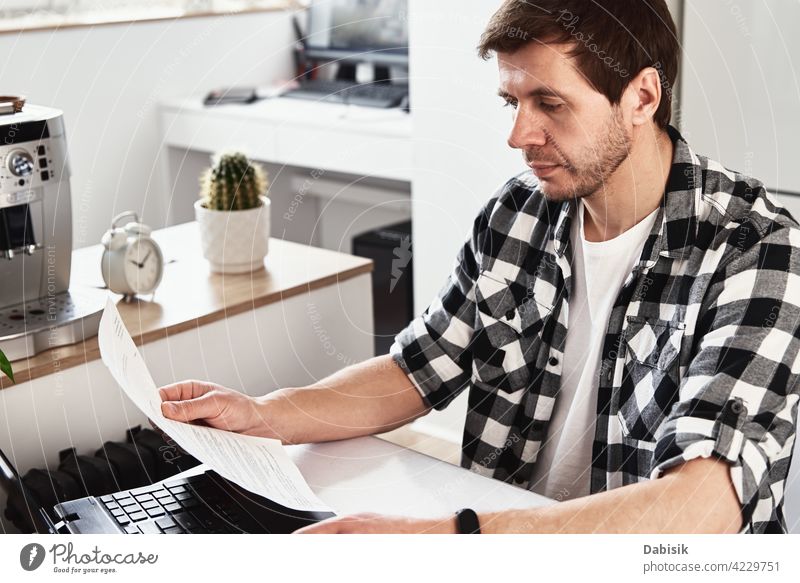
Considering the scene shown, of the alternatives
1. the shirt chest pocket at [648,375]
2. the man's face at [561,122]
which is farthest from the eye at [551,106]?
the shirt chest pocket at [648,375]

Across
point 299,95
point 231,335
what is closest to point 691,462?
point 231,335

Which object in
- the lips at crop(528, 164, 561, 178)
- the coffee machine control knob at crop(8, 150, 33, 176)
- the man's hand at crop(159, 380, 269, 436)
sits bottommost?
the man's hand at crop(159, 380, 269, 436)

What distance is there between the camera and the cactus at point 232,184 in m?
1.64

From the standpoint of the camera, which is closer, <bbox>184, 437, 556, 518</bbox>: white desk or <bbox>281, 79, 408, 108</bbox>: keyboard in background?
<bbox>184, 437, 556, 518</bbox>: white desk

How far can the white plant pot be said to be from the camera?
1642 mm

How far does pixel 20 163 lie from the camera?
4.33 ft

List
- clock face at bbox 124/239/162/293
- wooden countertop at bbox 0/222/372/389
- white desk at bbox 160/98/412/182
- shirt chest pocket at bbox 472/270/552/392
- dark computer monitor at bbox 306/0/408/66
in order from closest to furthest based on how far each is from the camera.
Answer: shirt chest pocket at bbox 472/270/552/392 → wooden countertop at bbox 0/222/372/389 → clock face at bbox 124/239/162/293 → white desk at bbox 160/98/412/182 → dark computer monitor at bbox 306/0/408/66

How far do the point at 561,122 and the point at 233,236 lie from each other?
2.41ft

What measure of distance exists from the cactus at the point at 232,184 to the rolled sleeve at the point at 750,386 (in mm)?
886

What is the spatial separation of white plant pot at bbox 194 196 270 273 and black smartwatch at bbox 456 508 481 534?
880mm

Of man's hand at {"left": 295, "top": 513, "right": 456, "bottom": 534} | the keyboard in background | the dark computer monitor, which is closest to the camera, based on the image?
man's hand at {"left": 295, "top": 513, "right": 456, "bottom": 534}

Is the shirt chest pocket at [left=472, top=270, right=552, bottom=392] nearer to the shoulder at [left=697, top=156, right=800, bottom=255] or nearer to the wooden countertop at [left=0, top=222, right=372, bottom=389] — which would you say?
the shoulder at [left=697, top=156, right=800, bottom=255]

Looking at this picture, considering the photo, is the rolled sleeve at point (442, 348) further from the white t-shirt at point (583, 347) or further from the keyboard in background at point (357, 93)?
the keyboard in background at point (357, 93)

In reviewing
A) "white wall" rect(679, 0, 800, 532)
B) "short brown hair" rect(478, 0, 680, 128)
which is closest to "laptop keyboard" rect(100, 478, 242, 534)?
"short brown hair" rect(478, 0, 680, 128)
